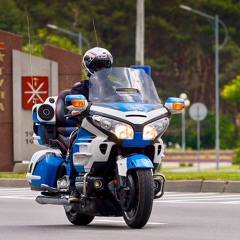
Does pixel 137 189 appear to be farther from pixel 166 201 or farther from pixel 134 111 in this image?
pixel 166 201

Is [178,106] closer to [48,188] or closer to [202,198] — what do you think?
[48,188]

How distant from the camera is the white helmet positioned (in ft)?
44.1

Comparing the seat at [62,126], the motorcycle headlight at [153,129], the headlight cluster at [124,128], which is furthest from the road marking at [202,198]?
the headlight cluster at [124,128]

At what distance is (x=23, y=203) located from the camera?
61.1ft

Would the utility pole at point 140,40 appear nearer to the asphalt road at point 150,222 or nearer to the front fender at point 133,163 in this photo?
the asphalt road at point 150,222

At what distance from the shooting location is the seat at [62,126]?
13680 millimetres

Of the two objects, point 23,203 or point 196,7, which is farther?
point 196,7

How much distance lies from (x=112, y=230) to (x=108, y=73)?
5.59 feet

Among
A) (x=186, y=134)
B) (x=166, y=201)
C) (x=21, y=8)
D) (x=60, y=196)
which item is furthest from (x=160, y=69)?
(x=60, y=196)

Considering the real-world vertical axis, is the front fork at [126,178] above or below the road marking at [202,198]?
above

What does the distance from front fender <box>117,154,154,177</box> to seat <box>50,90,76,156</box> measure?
1.35 meters

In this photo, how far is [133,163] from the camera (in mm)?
12242

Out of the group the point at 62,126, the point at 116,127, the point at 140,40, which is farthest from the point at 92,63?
the point at 140,40

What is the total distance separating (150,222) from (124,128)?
6.25 feet
